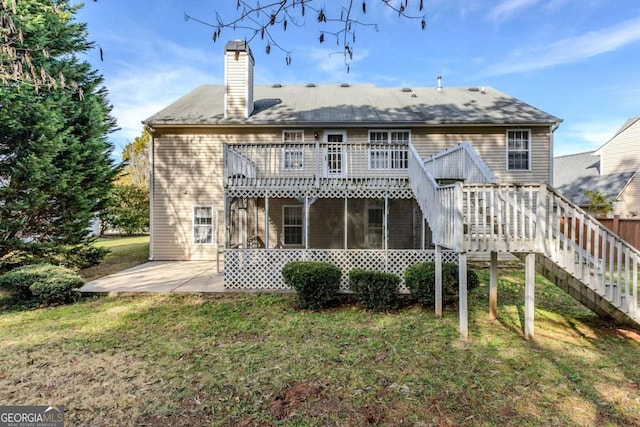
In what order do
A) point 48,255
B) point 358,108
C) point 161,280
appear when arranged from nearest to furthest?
1. point 161,280
2. point 48,255
3. point 358,108

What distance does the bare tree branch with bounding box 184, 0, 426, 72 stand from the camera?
2.60 m

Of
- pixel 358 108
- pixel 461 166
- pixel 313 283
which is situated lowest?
pixel 313 283

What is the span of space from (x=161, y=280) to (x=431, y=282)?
23.6 ft

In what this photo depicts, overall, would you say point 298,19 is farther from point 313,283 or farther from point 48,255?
point 48,255

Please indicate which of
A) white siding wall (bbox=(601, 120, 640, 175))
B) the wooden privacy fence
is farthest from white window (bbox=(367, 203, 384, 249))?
white siding wall (bbox=(601, 120, 640, 175))

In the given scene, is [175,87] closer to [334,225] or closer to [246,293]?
[334,225]

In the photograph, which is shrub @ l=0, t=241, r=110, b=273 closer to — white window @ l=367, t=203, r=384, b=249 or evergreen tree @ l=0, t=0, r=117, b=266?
evergreen tree @ l=0, t=0, r=117, b=266

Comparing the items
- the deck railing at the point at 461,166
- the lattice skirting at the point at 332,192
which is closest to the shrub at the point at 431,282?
the deck railing at the point at 461,166

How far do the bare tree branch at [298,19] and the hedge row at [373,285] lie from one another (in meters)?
4.63

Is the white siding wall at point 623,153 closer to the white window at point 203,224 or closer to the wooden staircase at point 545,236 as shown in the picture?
the wooden staircase at point 545,236

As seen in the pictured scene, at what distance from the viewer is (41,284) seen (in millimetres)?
6637

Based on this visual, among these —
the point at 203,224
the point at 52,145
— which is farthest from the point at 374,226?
the point at 52,145

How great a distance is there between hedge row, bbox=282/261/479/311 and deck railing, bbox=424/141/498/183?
197cm

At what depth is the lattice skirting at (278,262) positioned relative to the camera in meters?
8.05
